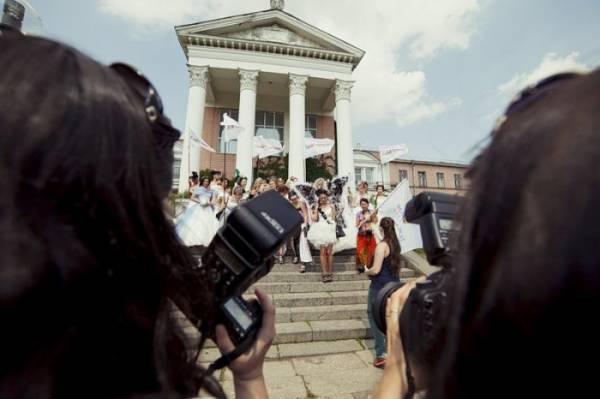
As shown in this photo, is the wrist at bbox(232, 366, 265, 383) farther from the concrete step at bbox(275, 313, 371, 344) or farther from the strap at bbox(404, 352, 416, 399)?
the concrete step at bbox(275, 313, 371, 344)

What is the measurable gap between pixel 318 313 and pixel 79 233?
193 inches

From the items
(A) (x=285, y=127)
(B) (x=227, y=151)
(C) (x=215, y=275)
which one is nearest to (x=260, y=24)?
(A) (x=285, y=127)

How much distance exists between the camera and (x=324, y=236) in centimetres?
648

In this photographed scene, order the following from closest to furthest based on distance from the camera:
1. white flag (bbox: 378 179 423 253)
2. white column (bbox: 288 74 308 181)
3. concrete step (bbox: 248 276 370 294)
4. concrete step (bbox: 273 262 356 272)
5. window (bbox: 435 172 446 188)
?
concrete step (bbox: 248 276 370 294) < white flag (bbox: 378 179 423 253) < concrete step (bbox: 273 262 356 272) < white column (bbox: 288 74 308 181) < window (bbox: 435 172 446 188)

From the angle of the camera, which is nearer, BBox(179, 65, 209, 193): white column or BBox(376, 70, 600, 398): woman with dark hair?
BBox(376, 70, 600, 398): woman with dark hair

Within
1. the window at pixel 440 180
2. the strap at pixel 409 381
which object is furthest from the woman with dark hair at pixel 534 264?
the window at pixel 440 180

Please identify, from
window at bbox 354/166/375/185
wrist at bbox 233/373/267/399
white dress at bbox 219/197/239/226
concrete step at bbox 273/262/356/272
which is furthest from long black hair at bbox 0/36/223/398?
window at bbox 354/166/375/185

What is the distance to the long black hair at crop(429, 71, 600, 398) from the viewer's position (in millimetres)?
365

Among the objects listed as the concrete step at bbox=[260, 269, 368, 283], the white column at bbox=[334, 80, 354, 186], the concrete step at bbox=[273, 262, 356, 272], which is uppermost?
the white column at bbox=[334, 80, 354, 186]

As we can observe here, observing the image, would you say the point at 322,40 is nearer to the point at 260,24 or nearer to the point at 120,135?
the point at 260,24

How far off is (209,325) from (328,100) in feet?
81.6

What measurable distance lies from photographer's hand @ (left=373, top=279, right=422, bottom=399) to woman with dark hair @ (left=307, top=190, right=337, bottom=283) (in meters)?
5.21

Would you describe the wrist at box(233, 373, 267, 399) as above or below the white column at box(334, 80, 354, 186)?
below

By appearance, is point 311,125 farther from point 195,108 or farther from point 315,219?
point 315,219
